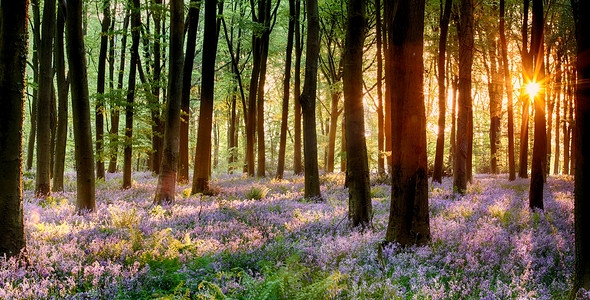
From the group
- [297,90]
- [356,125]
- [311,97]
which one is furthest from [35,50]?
[356,125]

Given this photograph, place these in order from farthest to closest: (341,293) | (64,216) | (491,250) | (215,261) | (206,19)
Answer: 1. (206,19)
2. (64,216)
3. (491,250)
4. (215,261)
5. (341,293)

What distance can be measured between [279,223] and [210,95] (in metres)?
6.95

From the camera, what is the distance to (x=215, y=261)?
5.04 metres

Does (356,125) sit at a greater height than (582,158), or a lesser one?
greater

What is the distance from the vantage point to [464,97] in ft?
42.8

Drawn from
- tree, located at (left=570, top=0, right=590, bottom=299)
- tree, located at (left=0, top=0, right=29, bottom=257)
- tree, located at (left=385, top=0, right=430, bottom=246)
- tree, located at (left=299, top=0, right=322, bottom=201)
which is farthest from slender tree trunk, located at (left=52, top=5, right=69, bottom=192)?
tree, located at (left=570, top=0, right=590, bottom=299)

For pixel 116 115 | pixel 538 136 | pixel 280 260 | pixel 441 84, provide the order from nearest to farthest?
pixel 280 260, pixel 538 136, pixel 441 84, pixel 116 115

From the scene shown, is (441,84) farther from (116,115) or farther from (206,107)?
(116,115)

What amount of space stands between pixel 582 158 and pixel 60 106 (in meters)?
15.1

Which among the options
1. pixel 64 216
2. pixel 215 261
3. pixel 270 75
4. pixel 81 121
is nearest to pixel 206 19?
pixel 81 121

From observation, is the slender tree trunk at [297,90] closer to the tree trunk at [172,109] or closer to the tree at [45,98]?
the tree trunk at [172,109]

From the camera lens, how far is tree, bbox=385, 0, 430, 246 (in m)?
5.73

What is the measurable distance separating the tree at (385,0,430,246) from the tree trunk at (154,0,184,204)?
704cm

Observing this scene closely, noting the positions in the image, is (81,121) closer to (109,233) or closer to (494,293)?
(109,233)
